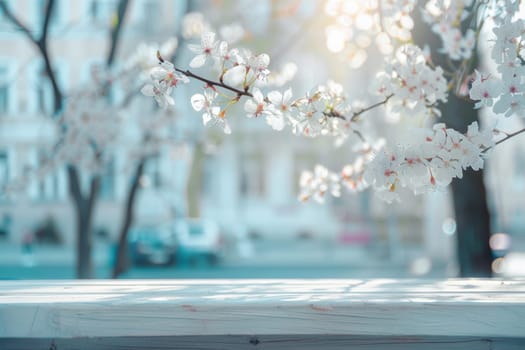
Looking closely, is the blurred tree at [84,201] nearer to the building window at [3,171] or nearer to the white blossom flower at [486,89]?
the building window at [3,171]

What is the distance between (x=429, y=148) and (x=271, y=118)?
1.54 ft

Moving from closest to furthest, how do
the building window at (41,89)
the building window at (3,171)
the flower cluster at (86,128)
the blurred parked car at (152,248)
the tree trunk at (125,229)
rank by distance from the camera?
the flower cluster at (86,128) → the tree trunk at (125,229) → the building window at (41,89) → the building window at (3,171) → the blurred parked car at (152,248)

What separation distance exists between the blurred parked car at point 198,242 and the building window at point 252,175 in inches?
299

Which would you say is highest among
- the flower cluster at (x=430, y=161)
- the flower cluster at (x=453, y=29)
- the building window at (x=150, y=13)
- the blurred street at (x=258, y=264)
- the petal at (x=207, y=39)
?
the building window at (x=150, y=13)

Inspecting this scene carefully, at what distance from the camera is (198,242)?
1881 centimetres

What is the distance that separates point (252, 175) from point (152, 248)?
29.7ft

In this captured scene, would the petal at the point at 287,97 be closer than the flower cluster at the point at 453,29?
Yes

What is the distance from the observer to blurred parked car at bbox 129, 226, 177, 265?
719 inches

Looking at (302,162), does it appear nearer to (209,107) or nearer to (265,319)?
(209,107)

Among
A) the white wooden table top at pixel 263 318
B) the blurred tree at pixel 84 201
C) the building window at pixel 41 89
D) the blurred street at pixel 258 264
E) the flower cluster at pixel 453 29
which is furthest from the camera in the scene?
the blurred street at pixel 258 264

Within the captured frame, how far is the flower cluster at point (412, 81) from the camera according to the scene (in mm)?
2270

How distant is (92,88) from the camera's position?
5277 millimetres

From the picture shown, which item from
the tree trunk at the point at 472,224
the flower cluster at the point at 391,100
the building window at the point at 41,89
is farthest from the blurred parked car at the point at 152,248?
the flower cluster at the point at 391,100

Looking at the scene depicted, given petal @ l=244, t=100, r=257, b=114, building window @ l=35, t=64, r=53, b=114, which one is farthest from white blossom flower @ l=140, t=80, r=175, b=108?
building window @ l=35, t=64, r=53, b=114
